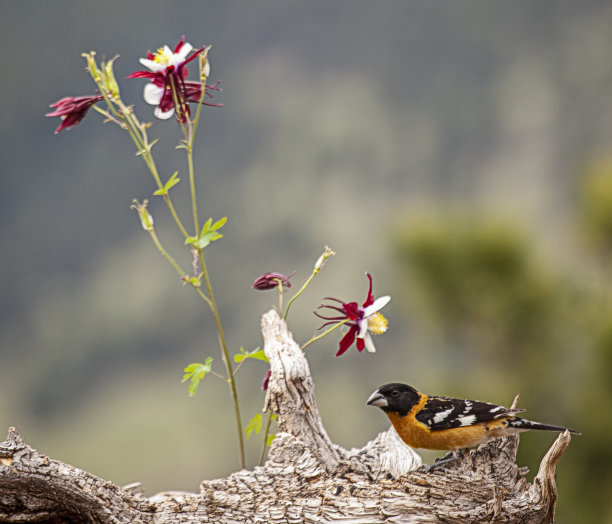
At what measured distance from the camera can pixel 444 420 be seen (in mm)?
1033

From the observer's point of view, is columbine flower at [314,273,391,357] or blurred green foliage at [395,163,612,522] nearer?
columbine flower at [314,273,391,357]

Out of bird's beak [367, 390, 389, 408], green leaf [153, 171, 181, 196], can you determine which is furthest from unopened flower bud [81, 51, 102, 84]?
bird's beak [367, 390, 389, 408]

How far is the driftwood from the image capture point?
0.94m

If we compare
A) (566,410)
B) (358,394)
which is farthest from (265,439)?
(358,394)

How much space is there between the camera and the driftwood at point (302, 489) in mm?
943

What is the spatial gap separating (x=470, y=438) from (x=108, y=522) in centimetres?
58

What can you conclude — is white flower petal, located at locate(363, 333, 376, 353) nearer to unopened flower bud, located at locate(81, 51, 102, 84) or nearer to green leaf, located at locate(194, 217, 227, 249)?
green leaf, located at locate(194, 217, 227, 249)

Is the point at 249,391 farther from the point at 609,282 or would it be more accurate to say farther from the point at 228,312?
the point at 609,282

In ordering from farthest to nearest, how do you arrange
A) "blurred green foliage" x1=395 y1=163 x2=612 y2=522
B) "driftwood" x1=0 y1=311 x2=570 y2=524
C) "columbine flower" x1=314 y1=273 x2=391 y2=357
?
"blurred green foliage" x1=395 y1=163 x2=612 y2=522, "columbine flower" x1=314 y1=273 x2=391 y2=357, "driftwood" x1=0 y1=311 x2=570 y2=524

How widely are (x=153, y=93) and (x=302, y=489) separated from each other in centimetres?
72

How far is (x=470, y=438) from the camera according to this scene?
1.02m

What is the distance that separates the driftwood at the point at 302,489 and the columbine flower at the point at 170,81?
50cm

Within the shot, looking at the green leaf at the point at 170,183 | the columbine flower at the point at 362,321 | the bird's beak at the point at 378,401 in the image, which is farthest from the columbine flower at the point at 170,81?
the bird's beak at the point at 378,401

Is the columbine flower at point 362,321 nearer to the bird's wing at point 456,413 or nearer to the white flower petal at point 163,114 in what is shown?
the bird's wing at point 456,413
